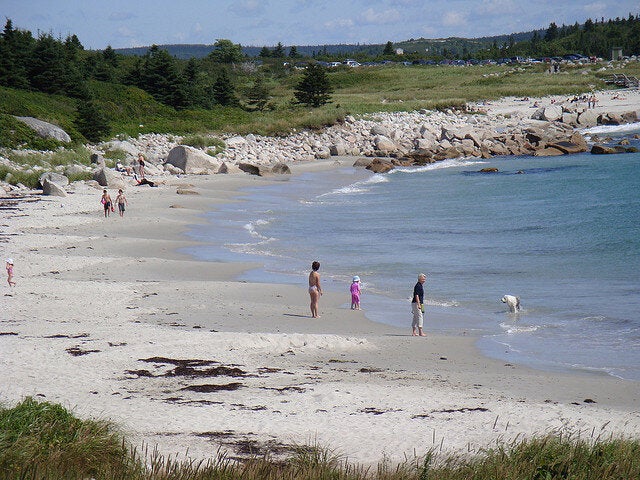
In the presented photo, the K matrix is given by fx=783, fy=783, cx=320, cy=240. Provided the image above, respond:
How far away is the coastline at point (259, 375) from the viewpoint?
8977 mm

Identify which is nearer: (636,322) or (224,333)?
(224,333)

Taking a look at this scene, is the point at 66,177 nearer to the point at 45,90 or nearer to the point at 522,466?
the point at 45,90

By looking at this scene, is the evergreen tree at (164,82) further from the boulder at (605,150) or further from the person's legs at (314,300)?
the person's legs at (314,300)

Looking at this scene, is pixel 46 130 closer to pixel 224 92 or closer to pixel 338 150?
pixel 338 150

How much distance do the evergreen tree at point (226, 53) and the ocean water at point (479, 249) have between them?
246 ft

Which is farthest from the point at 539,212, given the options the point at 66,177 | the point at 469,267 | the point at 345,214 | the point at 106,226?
the point at 66,177

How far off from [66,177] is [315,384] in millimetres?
26621

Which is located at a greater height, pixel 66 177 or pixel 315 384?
pixel 66 177

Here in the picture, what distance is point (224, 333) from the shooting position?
44.6ft

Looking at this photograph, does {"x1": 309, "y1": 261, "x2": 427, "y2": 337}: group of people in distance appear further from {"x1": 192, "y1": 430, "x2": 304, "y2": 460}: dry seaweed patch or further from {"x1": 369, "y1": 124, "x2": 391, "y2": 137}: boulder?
{"x1": 369, "y1": 124, "x2": 391, "y2": 137}: boulder

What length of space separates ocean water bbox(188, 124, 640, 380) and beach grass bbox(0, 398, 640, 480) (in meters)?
5.06

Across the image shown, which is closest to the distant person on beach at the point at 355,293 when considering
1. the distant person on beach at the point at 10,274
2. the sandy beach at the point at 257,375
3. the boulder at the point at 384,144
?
the sandy beach at the point at 257,375

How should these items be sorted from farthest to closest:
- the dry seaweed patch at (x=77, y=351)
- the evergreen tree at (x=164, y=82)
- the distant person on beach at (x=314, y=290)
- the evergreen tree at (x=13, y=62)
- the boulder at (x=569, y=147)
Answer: the evergreen tree at (x=164, y=82) < the boulder at (x=569, y=147) < the evergreen tree at (x=13, y=62) < the distant person on beach at (x=314, y=290) < the dry seaweed patch at (x=77, y=351)

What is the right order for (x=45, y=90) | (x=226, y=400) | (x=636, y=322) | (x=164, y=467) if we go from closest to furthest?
(x=164, y=467) → (x=226, y=400) → (x=636, y=322) → (x=45, y=90)
